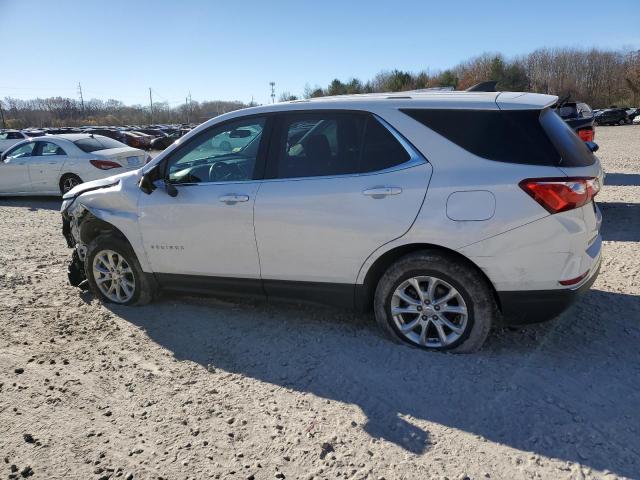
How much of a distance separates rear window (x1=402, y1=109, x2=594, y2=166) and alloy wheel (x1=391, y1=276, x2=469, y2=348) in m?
0.97

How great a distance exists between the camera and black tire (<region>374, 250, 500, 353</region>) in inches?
140

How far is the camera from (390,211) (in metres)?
3.61

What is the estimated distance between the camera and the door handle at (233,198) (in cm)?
408

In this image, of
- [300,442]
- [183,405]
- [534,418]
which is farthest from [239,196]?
[534,418]

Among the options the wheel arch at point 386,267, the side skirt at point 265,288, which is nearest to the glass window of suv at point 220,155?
the side skirt at point 265,288

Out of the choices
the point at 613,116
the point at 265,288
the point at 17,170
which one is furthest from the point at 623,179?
the point at 613,116

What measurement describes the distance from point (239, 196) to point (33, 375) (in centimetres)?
201

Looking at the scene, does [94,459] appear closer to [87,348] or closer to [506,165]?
[87,348]

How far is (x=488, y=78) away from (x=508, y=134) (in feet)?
230

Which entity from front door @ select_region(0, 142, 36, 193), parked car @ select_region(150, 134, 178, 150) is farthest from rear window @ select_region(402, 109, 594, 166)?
front door @ select_region(0, 142, 36, 193)

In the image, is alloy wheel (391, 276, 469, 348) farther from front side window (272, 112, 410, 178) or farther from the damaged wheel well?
the damaged wheel well

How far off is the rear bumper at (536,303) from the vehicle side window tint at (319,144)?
1.42 m

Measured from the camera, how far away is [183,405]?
3.27 metres

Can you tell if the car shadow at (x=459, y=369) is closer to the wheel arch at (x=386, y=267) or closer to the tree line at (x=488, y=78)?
the wheel arch at (x=386, y=267)
